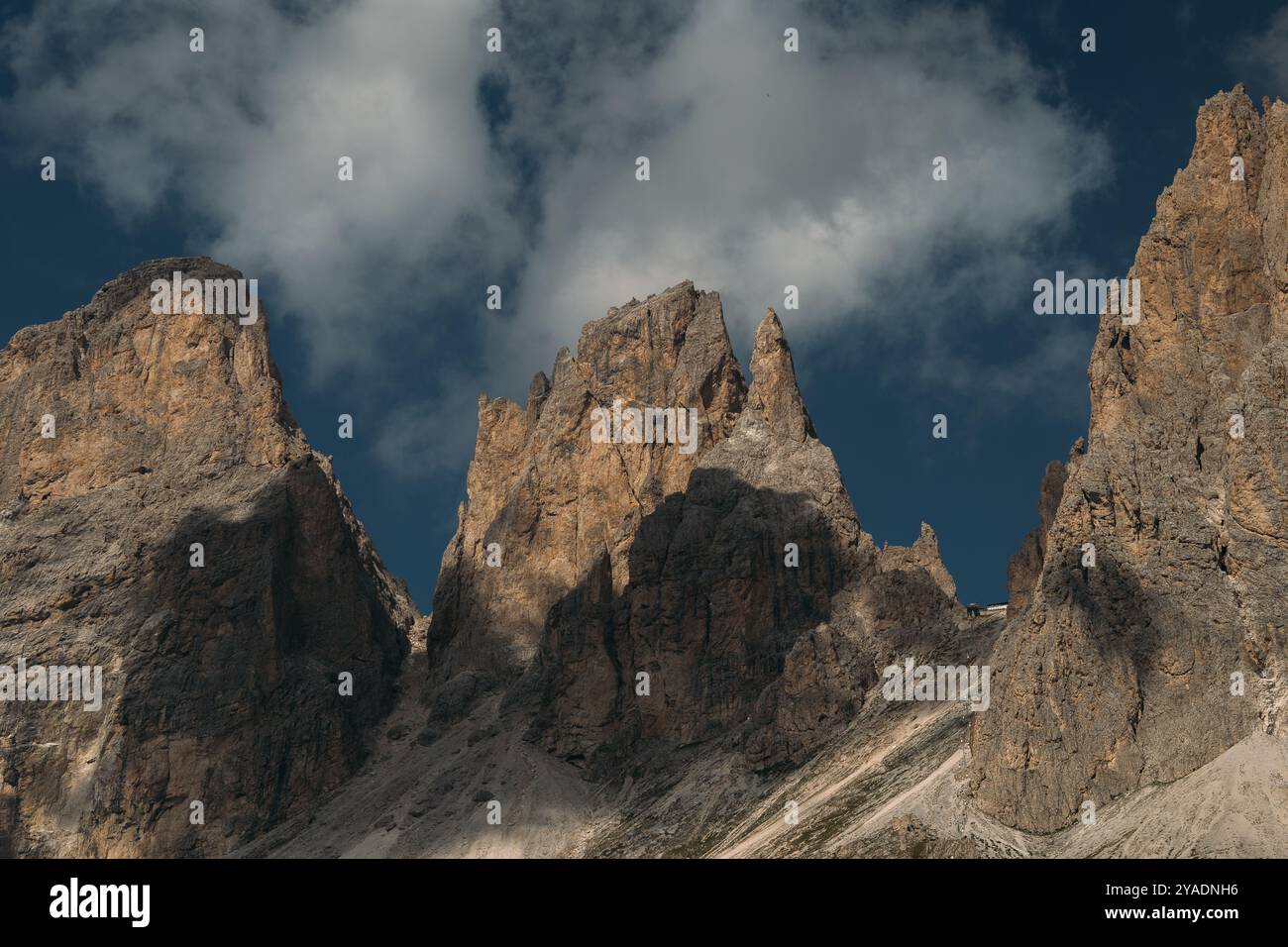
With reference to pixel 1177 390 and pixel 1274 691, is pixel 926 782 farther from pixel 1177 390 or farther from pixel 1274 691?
pixel 1177 390

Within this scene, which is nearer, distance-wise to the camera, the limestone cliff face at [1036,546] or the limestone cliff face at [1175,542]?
the limestone cliff face at [1175,542]

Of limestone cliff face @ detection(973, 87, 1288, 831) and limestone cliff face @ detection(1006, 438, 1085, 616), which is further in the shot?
limestone cliff face @ detection(1006, 438, 1085, 616)

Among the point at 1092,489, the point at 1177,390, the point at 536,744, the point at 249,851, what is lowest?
the point at 249,851

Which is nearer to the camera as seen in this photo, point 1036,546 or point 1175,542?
point 1175,542

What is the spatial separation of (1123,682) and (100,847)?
417 feet

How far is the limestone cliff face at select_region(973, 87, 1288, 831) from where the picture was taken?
5002 inches

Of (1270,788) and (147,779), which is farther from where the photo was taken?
(147,779)

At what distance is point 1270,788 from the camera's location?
114125 mm

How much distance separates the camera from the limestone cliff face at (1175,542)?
417 ft

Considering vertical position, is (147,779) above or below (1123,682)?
below

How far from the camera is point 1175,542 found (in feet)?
449
